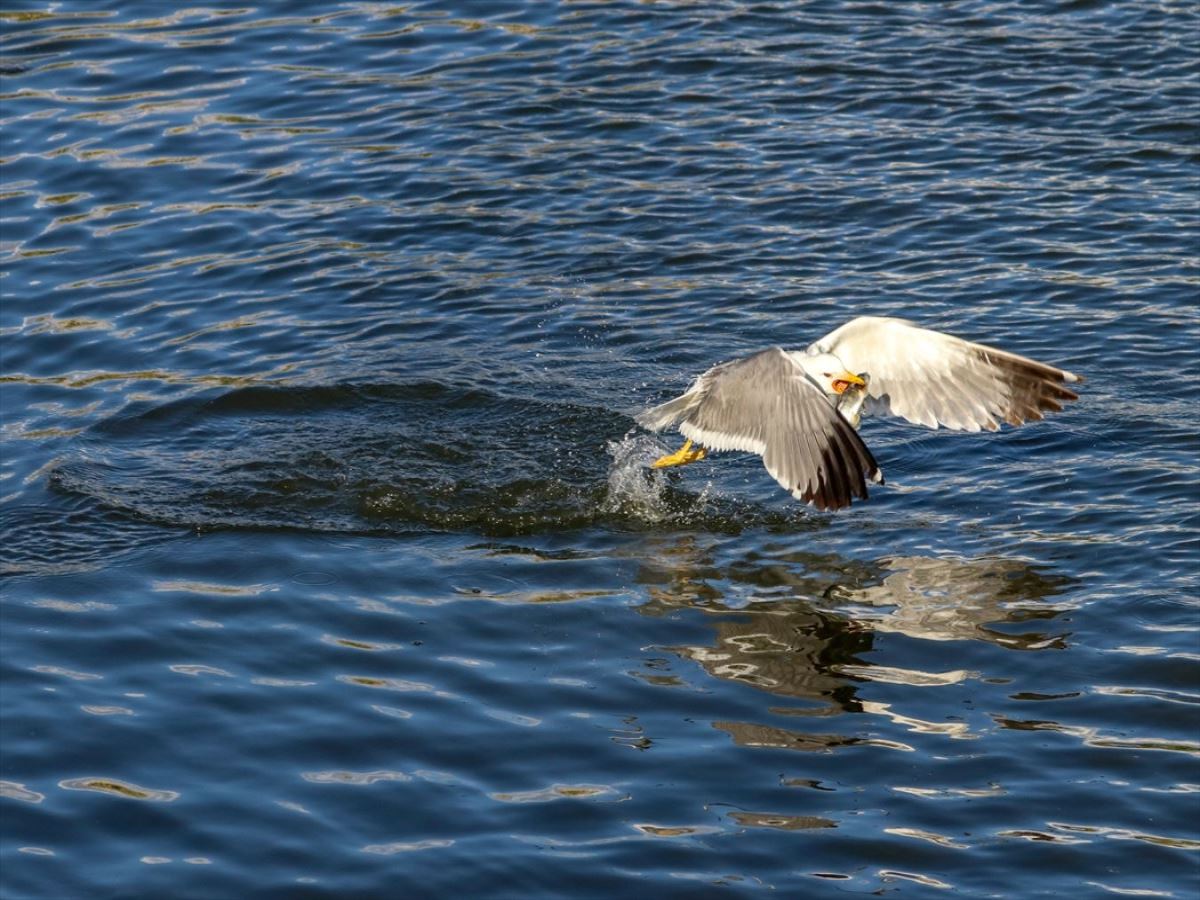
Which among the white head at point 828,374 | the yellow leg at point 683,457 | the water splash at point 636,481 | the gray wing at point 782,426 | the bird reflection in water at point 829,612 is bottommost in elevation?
the bird reflection in water at point 829,612

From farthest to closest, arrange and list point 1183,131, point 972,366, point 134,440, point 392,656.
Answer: point 1183,131 < point 134,440 < point 972,366 < point 392,656

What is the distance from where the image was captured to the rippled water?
6.57 metres

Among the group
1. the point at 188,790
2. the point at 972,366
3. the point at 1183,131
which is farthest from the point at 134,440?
the point at 1183,131

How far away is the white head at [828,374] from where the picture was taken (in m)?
8.57

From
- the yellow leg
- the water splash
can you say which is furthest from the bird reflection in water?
the yellow leg

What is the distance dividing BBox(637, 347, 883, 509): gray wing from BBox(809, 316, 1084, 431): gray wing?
17.0 inches

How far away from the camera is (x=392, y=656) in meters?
7.66

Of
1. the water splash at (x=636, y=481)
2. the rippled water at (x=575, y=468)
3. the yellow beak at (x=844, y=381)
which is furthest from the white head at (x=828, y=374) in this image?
the water splash at (x=636, y=481)

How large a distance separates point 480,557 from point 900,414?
86.8 inches

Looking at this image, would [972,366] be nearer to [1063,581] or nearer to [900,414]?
[900,414]

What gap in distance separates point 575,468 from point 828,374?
1546 mm

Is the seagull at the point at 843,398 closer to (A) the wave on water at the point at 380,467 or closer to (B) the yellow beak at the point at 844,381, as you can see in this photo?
(B) the yellow beak at the point at 844,381

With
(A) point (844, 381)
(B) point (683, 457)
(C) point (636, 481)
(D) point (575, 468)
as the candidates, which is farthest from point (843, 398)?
(D) point (575, 468)

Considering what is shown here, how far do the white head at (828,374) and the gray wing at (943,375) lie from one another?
16 centimetres
